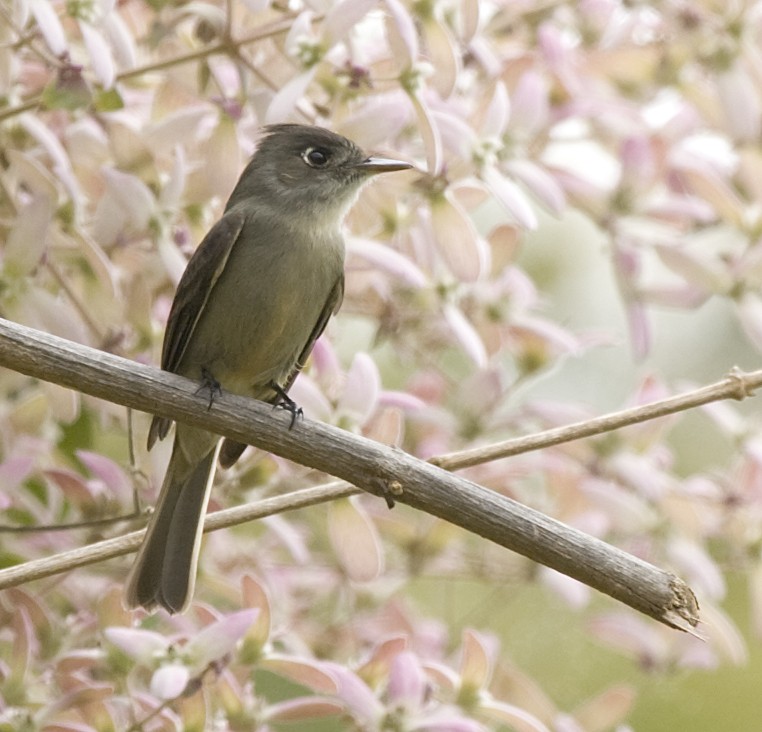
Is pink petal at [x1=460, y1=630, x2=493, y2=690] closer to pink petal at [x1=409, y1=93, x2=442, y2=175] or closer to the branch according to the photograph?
the branch

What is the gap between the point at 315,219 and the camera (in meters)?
2.67

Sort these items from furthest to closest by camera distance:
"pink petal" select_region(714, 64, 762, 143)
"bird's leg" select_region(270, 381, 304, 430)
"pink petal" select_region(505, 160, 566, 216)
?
"pink petal" select_region(714, 64, 762, 143) → "pink petal" select_region(505, 160, 566, 216) → "bird's leg" select_region(270, 381, 304, 430)

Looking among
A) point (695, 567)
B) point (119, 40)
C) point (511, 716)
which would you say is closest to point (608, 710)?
point (695, 567)

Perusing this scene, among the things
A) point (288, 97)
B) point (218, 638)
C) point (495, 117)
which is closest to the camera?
point (218, 638)

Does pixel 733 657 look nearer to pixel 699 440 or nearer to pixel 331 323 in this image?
pixel 331 323

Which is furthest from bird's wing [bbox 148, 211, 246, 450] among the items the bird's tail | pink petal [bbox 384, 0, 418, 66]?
pink petal [bbox 384, 0, 418, 66]

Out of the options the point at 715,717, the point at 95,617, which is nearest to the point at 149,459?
the point at 95,617

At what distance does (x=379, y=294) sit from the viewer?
2.67m

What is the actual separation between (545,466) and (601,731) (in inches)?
19.9

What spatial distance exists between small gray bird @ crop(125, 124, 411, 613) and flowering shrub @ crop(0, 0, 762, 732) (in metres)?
0.06

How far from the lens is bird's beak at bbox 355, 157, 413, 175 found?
2.40 meters

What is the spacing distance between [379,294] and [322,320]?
0.39 ft

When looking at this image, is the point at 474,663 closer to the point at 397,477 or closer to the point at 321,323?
the point at 397,477

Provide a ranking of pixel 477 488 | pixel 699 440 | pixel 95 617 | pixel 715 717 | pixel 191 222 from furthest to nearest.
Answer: pixel 699 440
pixel 715 717
pixel 191 222
pixel 95 617
pixel 477 488
